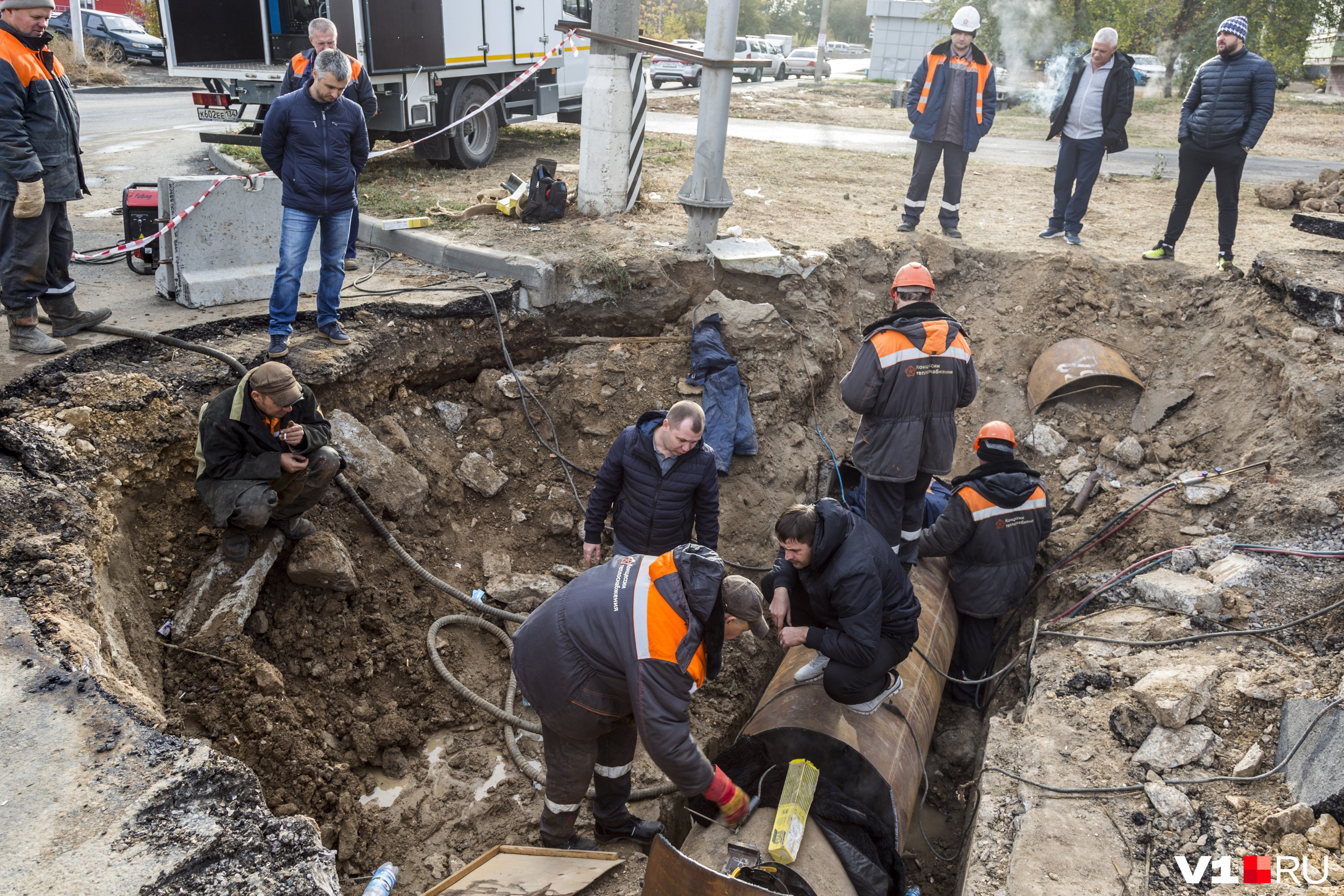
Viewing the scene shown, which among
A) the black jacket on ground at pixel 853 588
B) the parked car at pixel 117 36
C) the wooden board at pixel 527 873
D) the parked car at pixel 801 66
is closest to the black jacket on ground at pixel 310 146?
the black jacket on ground at pixel 853 588

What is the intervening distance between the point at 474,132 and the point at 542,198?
119 inches

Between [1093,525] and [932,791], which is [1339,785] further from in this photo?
[1093,525]

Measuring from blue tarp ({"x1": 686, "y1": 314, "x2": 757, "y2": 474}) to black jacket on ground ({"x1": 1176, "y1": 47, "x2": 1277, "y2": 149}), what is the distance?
4.61 m

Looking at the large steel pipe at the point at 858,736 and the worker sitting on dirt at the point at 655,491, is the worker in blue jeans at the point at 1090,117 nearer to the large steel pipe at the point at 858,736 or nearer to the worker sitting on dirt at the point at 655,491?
the worker sitting on dirt at the point at 655,491

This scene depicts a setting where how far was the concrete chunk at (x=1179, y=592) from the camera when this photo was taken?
4.62 meters

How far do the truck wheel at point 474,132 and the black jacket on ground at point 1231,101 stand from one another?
7.31 metres

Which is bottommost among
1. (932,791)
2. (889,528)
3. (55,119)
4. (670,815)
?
(932,791)

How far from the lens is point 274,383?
4207 millimetres

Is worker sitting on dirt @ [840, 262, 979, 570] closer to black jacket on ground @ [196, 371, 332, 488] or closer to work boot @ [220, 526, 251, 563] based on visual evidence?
black jacket on ground @ [196, 371, 332, 488]

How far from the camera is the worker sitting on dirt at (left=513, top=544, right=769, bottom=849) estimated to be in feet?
10.4

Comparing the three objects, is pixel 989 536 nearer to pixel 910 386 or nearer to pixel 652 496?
pixel 910 386

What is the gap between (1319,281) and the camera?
6570 millimetres

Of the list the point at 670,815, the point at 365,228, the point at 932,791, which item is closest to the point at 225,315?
the point at 365,228

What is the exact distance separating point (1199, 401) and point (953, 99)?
11.4 feet
